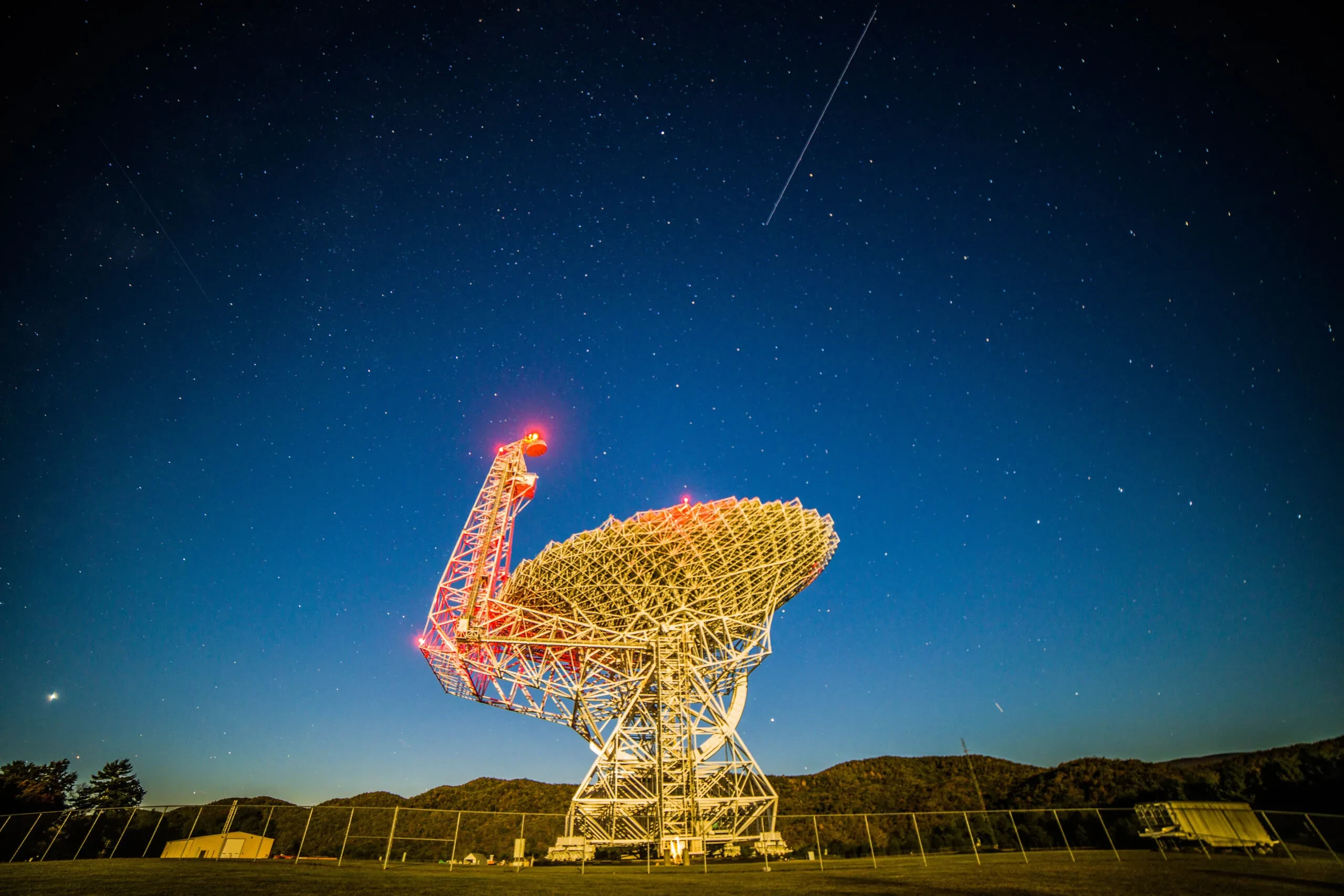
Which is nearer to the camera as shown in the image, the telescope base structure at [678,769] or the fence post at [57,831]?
the fence post at [57,831]

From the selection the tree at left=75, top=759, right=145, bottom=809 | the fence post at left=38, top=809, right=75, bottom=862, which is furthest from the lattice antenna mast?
the tree at left=75, top=759, right=145, bottom=809

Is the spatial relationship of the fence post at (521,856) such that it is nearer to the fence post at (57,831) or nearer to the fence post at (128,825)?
the fence post at (128,825)

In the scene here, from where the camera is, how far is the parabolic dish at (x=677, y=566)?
23969mm

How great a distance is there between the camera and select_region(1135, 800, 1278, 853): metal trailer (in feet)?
67.4

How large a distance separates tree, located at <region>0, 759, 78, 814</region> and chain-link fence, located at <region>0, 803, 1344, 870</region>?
24.4 feet

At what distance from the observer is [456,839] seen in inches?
693

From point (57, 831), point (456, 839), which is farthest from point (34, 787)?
point (456, 839)

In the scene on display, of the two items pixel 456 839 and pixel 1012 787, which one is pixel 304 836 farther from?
pixel 1012 787

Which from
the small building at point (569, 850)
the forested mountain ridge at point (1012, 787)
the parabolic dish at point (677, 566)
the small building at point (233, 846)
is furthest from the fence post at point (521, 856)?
the forested mountain ridge at point (1012, 787)

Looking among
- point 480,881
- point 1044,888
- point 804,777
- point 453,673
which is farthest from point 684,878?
point 804,777

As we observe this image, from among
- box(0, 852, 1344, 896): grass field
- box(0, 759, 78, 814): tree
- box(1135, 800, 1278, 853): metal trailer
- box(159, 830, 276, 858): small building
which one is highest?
box(0, 759, 78, 814): tree

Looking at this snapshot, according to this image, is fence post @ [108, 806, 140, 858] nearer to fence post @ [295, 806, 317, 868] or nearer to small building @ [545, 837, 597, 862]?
fence post @ [295, 806, 317, 868]

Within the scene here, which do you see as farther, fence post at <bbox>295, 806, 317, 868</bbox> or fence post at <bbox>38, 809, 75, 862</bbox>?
fence post at <bbox>38, 809, 75, 862</bbox>

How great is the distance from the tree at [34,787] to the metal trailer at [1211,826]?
2156 inches
